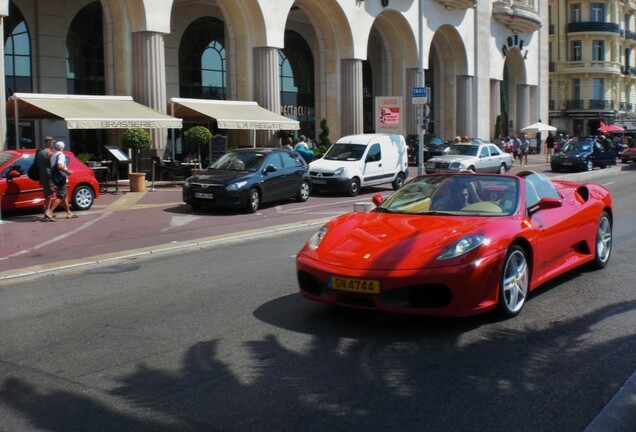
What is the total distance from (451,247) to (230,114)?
20.8m

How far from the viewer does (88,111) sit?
21.0m

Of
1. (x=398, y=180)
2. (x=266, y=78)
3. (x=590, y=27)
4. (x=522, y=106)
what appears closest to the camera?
(x=398, y=180)

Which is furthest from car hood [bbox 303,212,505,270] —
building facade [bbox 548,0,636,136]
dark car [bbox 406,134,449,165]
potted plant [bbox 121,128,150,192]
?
building facade [bbox 548,0,636,136]

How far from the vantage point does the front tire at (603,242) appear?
8.25m

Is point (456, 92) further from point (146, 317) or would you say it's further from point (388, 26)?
point (146, 317)

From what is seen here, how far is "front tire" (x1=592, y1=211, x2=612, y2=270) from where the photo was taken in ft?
27.1

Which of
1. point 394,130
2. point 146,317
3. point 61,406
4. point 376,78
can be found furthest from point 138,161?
point 376,78

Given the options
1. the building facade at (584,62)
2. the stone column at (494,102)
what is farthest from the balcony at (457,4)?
the building facade at (584,62)

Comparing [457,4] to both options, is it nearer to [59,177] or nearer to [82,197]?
[82,197]

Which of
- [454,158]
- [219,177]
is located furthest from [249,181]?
[454,158]

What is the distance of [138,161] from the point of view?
22.7 metres

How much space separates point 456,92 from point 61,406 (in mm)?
41901

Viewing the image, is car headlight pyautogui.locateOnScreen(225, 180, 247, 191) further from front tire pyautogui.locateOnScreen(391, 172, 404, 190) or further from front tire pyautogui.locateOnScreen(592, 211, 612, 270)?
front tire pyautogui.locateOnScreen(592, 211, 612, 270)

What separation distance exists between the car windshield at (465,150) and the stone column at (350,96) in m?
5.78
